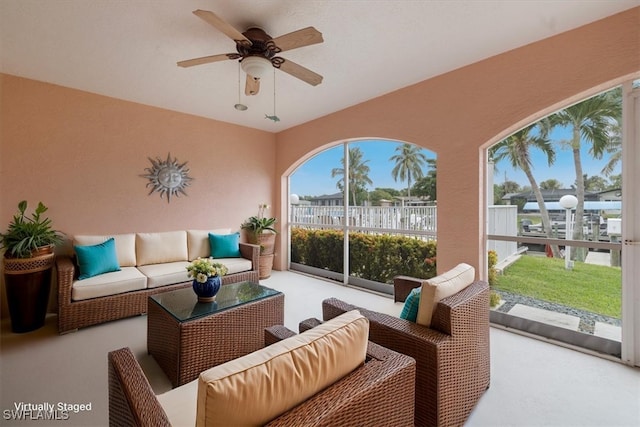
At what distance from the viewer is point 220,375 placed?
791mm

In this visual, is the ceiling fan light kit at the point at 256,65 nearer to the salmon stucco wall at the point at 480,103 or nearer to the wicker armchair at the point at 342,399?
the salmon stucco wall at the point at 480,103

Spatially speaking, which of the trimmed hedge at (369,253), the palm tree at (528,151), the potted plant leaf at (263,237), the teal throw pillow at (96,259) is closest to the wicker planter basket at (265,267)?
the potted plant leaf at (263,237)

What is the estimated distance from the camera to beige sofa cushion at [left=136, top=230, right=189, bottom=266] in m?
3.83

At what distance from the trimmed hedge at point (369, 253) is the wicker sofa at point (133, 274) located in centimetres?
136

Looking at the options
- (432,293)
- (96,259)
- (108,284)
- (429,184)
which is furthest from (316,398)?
(96,259)

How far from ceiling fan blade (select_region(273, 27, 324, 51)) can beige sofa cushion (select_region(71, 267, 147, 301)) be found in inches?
117

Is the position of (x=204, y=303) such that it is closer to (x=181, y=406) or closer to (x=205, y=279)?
(x=205, y=279)

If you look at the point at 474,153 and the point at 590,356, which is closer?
the point at 590,356

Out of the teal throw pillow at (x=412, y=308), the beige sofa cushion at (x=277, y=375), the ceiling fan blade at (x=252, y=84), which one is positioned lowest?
the teal throw pillow at (x=412, y=308)

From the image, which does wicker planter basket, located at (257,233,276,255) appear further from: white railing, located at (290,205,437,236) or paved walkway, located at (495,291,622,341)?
paved walkway, located at (495,291,622,341)

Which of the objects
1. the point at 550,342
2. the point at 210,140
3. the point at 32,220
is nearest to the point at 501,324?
the point at 550,342

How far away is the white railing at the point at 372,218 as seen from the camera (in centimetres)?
365

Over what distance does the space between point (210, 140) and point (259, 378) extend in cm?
462

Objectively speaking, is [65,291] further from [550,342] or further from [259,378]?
[550,342]
